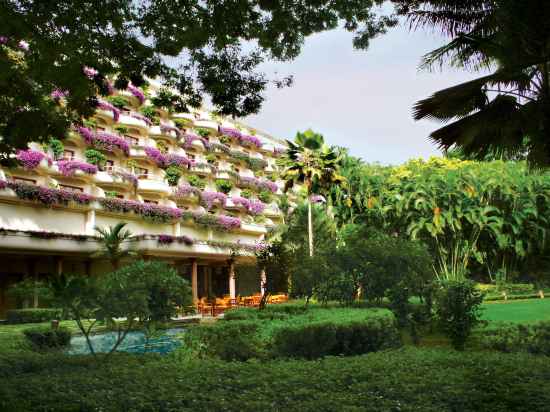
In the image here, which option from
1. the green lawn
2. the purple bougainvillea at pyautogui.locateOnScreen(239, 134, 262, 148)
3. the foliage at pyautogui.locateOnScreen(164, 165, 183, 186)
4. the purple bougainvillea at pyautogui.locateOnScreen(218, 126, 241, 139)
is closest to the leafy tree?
the green lawn

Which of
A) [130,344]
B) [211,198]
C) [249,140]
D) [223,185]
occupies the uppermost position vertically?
[249,140]

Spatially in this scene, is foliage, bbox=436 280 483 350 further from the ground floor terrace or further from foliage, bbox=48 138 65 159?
foliage, bbox=48 138 65 159

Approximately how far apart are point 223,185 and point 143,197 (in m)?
9.93

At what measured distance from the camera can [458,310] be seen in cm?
1301

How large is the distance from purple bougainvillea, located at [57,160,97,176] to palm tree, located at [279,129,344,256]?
12021mm

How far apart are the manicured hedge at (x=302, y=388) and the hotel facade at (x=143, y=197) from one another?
20408 millimetres

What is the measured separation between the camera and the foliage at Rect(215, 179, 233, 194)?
155ft

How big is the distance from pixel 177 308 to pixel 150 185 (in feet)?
92.4

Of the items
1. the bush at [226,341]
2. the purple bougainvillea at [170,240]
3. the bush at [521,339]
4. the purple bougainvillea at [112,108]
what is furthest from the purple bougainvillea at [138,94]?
the bush at [521,339]

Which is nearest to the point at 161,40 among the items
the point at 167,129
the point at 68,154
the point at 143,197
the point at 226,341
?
the point at 226,341

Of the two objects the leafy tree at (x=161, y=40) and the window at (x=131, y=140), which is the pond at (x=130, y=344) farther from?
the window at (x=131, y=140)

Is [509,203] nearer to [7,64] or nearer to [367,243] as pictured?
[367,243]

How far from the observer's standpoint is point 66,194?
101ft

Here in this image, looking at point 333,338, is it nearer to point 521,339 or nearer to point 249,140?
point 521,339
